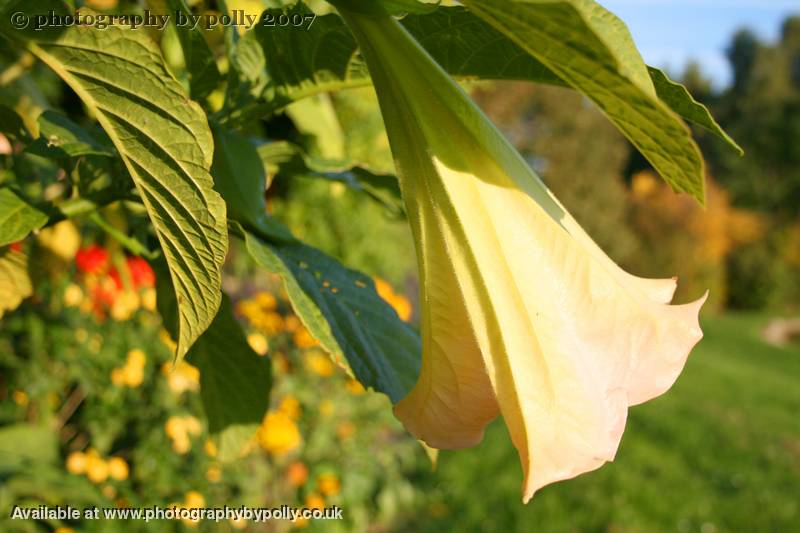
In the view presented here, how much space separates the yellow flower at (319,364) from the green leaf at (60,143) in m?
1.89

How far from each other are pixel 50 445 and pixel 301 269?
106 centimetres

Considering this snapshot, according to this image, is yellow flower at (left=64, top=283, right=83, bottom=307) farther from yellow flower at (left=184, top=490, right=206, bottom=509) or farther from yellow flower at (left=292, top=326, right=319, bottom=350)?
yellow flower at (left=292, top=326, right=319, bottom=350)

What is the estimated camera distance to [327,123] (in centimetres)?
106

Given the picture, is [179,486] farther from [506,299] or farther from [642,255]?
[642,255]

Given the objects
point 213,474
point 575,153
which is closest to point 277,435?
point 213,474

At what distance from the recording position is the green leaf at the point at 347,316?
45cm

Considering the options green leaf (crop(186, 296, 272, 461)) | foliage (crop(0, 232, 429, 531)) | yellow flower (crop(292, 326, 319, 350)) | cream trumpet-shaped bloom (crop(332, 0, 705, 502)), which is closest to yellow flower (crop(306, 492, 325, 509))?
foliage (crop(0, 232, 429, 531))

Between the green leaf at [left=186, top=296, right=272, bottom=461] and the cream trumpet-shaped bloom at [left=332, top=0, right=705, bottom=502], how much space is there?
0.95ft

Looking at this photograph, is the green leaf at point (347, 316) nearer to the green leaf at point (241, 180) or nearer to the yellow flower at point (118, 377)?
the green leaf at point (241, 180)

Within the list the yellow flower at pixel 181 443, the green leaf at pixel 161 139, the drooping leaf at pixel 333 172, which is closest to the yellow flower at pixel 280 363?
the yellow flower at pixel 181 443

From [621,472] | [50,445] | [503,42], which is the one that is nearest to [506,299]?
[503,42]

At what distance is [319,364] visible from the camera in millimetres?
2363

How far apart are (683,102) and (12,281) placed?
1.74 feet

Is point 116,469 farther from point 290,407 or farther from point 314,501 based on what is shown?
point 314,501
